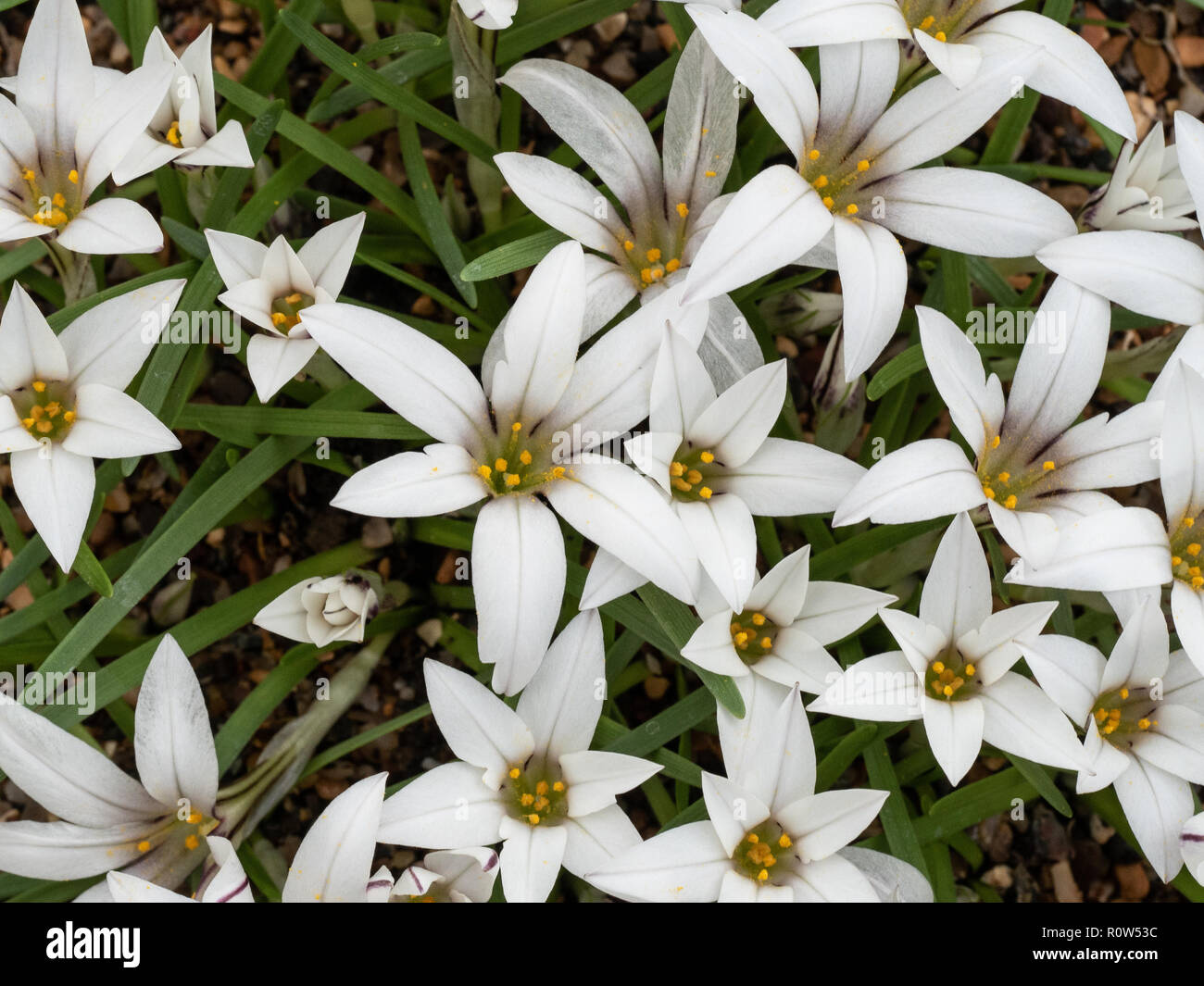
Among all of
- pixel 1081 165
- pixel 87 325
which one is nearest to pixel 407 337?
pixel 87 325

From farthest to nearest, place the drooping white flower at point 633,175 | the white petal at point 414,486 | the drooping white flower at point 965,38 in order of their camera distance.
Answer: the drooping white flower at point 633,175
the drooping white flower at point 965,38
the white petal at point 414,486

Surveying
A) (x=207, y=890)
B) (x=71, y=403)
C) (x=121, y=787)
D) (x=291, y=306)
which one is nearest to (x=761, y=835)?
(x=207, y=890)

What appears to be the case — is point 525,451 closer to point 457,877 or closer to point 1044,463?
Result: point 457,877

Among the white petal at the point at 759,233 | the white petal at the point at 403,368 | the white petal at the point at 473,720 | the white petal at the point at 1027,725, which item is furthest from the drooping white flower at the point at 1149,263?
the white petal at the point at 473,720

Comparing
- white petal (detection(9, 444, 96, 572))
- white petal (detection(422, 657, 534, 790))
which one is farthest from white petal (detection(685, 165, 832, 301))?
white petal (detection(9, 444, 96, 572))

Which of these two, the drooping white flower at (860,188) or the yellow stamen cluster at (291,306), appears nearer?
the drooping white flower at (860,188)

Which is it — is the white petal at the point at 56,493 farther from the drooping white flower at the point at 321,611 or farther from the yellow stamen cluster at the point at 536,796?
the yellow stamen cluster at the point at 536,796
